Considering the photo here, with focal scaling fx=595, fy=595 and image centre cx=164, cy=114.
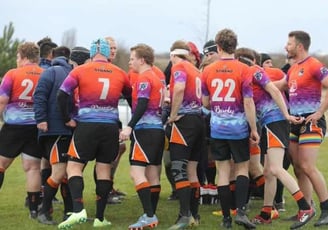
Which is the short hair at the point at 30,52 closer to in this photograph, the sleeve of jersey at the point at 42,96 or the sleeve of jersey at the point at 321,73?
the sleeve of jersey at the point at 42,96

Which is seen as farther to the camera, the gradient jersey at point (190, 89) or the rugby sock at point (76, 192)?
the gradient jersey at point (190, 89)

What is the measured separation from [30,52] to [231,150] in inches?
120

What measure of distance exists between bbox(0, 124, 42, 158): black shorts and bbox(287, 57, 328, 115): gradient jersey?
11.4 ft

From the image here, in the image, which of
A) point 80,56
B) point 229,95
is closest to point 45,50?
point 80,56

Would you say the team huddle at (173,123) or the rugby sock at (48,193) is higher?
the team huddle at (173,123)

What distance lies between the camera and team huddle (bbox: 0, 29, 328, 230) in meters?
7.10

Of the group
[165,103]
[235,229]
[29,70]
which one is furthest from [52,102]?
[235,229]

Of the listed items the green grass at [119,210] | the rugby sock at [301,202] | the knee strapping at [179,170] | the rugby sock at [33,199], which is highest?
the knee strapping at [179,170]

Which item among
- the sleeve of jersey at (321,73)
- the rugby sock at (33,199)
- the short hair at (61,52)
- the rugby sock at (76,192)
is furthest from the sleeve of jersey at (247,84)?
the rugby sock at (33,199)

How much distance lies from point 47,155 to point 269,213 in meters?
3.01

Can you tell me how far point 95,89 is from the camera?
23.4 ft

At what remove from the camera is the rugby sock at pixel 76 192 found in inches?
278

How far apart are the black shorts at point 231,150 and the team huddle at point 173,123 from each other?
13 millimetres

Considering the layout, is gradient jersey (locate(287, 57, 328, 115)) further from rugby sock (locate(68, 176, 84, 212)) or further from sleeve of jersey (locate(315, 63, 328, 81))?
rugby sock (locate(68, 176, 84, 212))
